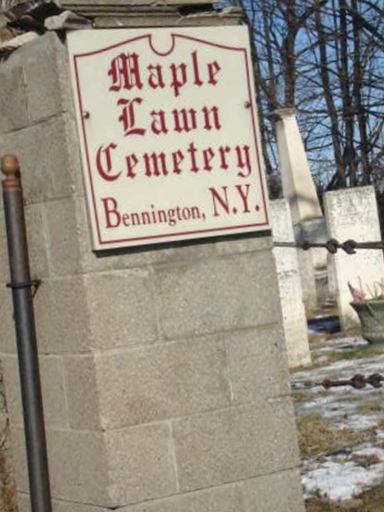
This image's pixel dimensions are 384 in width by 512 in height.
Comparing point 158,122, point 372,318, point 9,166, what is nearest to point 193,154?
point 158,122

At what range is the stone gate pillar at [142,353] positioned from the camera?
13.0 feet

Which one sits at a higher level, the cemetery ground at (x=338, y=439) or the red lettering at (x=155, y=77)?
the red lettering at (x=155, y=77)

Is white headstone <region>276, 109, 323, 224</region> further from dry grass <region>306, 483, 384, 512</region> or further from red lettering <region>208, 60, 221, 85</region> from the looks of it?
red lettering <region>208, 60, 221, 85</region>

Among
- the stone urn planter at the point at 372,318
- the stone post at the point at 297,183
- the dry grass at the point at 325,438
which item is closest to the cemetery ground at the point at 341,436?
the dry grass at the point at 325,438

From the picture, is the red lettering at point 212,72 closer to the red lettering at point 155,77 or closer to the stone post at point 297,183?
the red lettering at point 155,77

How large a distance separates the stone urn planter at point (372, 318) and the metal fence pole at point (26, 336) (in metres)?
8.59

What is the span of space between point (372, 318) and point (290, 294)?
110 centimetres

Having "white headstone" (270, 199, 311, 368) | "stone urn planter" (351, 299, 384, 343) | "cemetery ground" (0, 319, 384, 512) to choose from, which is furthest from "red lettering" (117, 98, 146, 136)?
"stone urn planter" (351, 299, 384, 343)

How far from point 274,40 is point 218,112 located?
28.8 m

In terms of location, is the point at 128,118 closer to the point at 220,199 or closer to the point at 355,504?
the point at 220,199

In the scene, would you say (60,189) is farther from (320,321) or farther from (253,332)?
(320,321)

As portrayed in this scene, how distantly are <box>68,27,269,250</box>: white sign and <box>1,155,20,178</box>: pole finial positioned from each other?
13.6 inches

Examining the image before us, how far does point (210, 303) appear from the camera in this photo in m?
4.14

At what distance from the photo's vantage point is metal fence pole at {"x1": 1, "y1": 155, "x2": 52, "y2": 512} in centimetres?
414
